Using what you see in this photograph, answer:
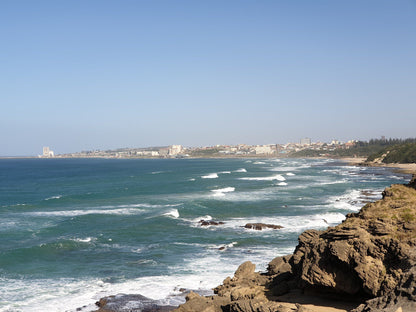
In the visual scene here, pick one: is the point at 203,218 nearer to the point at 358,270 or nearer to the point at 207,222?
the point at 207,222

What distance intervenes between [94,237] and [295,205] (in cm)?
2272

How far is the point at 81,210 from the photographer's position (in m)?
45.1

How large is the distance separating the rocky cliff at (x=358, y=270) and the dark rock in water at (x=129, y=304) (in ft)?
9.88

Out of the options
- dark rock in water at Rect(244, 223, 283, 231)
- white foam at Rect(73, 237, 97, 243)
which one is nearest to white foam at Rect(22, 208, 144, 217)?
white foam at Rect(73, 237, 97, 243)

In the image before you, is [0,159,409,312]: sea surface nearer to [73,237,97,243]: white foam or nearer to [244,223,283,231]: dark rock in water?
[73,237,97,243]: white foam

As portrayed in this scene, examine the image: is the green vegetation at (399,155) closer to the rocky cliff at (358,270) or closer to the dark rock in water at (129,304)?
the rocky cliff at (358,270)

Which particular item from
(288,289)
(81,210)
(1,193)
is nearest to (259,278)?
(288,289)

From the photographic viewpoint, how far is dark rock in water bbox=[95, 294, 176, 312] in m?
17.3

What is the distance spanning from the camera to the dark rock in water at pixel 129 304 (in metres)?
17.3

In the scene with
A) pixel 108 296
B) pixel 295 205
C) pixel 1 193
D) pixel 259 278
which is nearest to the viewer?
pixel 259 278

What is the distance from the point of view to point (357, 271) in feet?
37.6

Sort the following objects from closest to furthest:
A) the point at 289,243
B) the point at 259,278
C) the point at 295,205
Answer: the point at 259,278 < the point at 289,243 < the point at 295,205

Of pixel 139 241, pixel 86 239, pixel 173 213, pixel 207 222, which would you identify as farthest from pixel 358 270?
pixel 173 213

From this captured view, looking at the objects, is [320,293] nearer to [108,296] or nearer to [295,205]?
[108,296]
